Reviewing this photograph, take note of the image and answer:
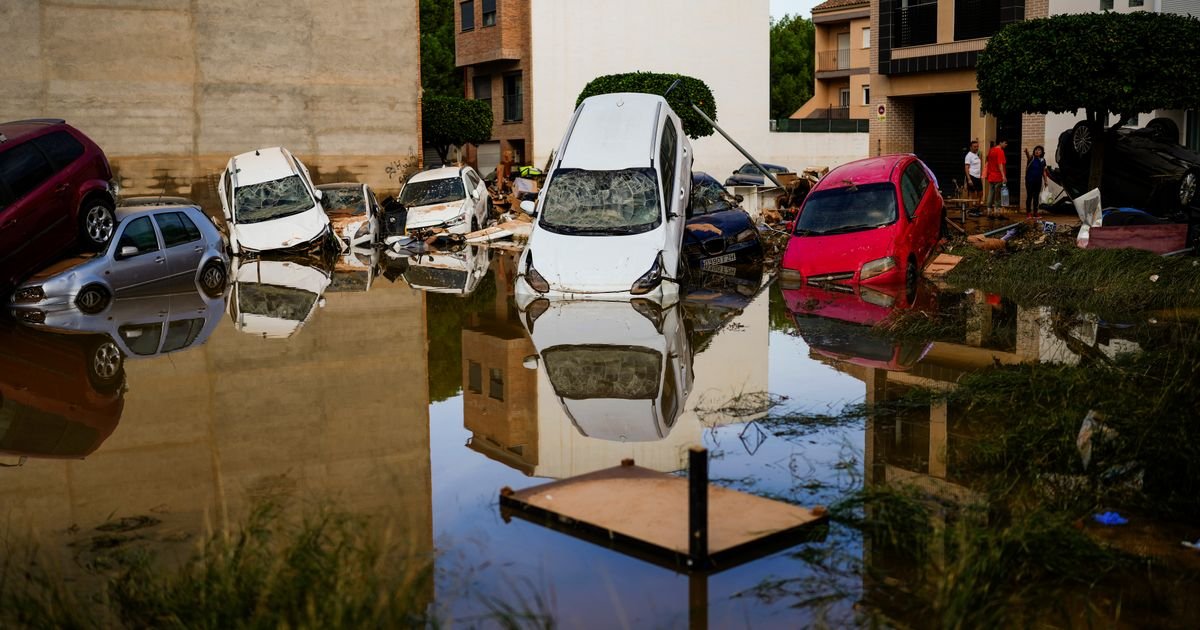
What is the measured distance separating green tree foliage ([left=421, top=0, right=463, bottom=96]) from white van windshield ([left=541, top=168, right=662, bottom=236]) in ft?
159

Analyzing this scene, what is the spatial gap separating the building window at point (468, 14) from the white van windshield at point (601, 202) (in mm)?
38813

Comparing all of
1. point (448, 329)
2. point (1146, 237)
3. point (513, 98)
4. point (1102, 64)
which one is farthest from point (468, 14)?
point (448, 329)

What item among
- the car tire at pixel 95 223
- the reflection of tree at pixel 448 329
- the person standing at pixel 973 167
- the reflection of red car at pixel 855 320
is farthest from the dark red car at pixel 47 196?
the person standing at pixel 973 167

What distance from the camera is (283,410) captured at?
10.0 metres

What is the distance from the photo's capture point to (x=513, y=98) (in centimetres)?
5394

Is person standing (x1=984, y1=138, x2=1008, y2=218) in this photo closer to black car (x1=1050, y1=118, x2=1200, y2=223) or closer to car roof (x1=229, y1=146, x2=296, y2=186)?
black car (x1=1050, y1=118, x2=1200, y2=223)

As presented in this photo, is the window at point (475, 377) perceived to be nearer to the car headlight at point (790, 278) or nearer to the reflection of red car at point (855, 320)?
the reflection of red car at point (855, 320)

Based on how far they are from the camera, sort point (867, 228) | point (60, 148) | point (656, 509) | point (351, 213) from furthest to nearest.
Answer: point (351, 213), point (867, 228), point (60, 148), point (656, 509)

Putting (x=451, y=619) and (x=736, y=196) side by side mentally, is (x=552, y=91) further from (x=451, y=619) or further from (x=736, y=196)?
(x=451, y=619)

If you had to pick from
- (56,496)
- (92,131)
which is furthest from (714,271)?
(92,131)

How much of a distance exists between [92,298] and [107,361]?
17.6 ft

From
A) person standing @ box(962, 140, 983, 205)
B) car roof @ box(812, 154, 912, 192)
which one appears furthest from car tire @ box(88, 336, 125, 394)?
person standing @ box(962, 140, 983, 205)

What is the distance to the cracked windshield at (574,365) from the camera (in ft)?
18.1

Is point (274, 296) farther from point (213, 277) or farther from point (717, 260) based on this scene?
point (717, 260)
